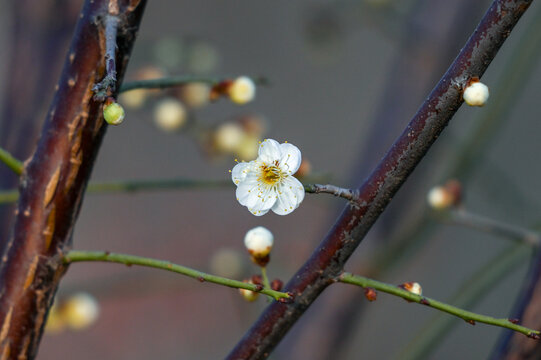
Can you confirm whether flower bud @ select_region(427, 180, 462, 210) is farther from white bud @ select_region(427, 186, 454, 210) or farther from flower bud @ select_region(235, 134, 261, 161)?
flower bud @ select_region(235, 134, 261, 161)

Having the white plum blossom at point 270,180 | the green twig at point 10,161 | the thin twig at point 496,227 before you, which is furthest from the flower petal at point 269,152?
the thin twig at point 496,227

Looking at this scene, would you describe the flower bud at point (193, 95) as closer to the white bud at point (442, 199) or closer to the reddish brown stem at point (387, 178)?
the white bud at point (442, 199)

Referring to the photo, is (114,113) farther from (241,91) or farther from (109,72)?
(241,91)

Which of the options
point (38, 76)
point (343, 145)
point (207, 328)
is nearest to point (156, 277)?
point (38, 76)

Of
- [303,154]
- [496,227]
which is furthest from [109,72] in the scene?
[303,154]

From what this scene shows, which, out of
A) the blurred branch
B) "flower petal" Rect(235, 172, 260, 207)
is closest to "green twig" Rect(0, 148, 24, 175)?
"flower petal" Rect(235, 172, 260, 207)

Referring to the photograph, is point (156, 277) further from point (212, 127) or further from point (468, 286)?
point (468, 286)
